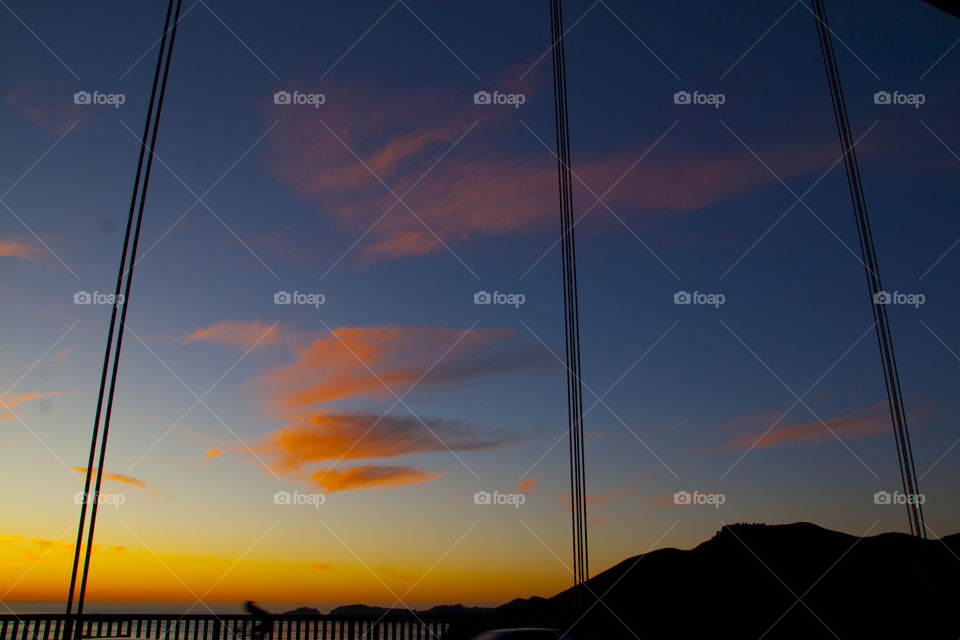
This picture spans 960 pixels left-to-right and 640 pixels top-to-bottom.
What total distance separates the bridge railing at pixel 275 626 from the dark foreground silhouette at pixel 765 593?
2.03 feet

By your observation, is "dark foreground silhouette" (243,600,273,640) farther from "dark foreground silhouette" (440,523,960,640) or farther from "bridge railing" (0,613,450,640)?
"dark foreground silhouette" (440,523,960,640)

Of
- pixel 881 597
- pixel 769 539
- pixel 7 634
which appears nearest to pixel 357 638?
pixel 7 634

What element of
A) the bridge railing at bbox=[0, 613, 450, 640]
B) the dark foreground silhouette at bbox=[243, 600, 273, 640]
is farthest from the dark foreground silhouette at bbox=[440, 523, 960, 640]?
the dark foreground silhouette at bbox=[243, 600, 273, 640]

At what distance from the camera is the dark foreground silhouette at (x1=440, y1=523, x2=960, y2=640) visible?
1462 centimetres

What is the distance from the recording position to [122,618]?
9492 mm

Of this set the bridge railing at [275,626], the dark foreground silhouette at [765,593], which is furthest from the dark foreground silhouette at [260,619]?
the dark foreground silhouette at [765,593]

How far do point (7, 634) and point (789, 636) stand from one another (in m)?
15.2

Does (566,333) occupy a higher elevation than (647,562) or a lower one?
higher

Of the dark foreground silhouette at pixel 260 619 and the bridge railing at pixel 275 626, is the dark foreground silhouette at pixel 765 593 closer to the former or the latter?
the bridge railing at pixel 275 626

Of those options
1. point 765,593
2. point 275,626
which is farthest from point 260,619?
point 765,593

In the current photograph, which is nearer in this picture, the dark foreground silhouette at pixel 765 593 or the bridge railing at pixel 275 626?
the bridge railing at pixel 275 626

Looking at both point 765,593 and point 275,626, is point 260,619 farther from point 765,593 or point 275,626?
point 765,593

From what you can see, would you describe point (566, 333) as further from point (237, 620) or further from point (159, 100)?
point (237, 620)

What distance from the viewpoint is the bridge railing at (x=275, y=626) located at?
369 inches
